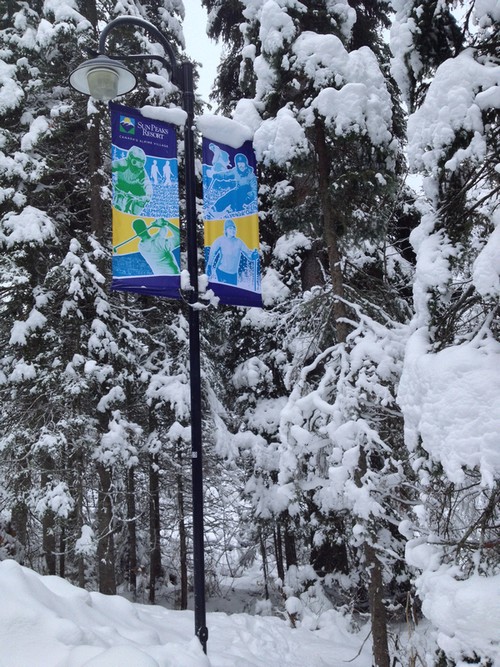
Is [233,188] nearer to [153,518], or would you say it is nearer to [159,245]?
[159,245]

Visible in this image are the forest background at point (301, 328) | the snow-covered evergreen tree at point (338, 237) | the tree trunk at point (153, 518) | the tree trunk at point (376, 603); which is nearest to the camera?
the forest background at point (301, 328)

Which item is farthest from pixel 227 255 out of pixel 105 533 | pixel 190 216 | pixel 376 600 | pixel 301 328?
pixel 105 533

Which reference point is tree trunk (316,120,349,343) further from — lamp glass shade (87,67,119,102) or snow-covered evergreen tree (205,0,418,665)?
lamp glass shade (87,67,119,102)

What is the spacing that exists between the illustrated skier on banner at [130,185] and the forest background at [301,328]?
5.73ft

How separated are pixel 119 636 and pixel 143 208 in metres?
3.72

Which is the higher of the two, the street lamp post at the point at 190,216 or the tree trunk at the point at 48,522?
the street lamp post at the point at 190,216

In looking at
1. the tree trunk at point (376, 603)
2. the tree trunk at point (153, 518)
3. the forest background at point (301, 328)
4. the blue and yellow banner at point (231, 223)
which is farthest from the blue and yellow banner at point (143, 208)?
the tree trunk at point (153, 518)

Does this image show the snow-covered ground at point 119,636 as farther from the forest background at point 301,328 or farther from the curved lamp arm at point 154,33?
the curved lamp arm at point 154,33

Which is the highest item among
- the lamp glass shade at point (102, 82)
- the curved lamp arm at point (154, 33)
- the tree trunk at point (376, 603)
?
the curved lamp arm at point (154, 33)

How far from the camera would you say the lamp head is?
5387 mm

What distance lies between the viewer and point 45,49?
35.2 ft

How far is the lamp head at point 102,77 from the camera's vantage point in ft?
17.7

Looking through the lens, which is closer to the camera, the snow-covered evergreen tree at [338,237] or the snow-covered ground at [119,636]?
the snow-covered ground at [119,636]

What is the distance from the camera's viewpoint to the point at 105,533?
10469 mm
